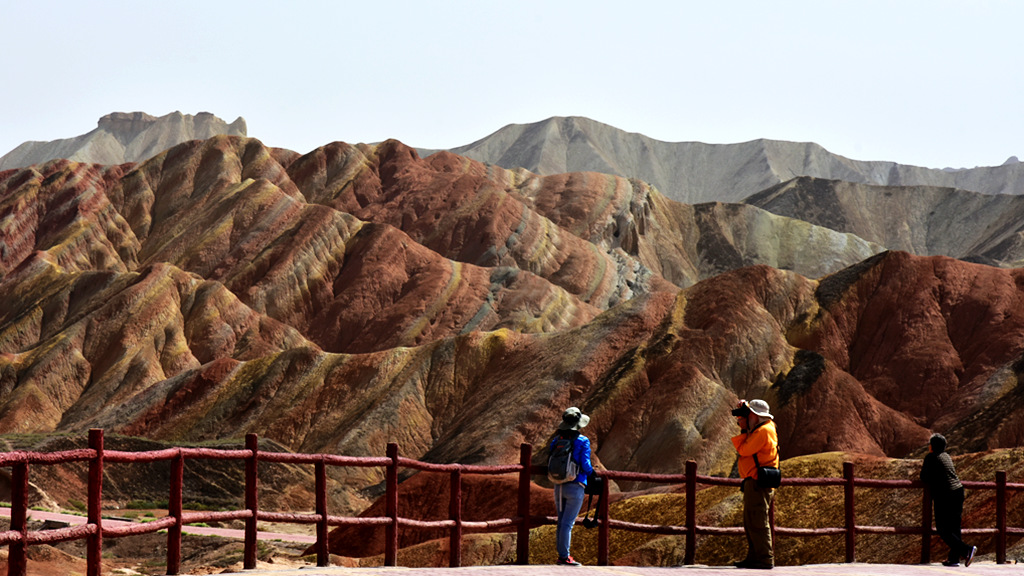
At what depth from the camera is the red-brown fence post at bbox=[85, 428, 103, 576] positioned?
11.0 metres

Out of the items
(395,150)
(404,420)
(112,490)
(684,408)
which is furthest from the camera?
(395,150)

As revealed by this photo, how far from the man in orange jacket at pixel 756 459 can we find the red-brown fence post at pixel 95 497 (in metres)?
7.61

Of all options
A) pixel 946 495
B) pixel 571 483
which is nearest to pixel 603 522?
pixel 571 483

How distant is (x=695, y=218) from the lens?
12938 cm

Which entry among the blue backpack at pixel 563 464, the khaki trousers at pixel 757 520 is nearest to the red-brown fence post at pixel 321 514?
the blue backpack at pixel 563 464

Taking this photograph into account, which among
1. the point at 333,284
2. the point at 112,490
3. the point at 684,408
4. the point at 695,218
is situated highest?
the point at 695,218

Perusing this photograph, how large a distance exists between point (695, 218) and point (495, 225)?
2891 cm

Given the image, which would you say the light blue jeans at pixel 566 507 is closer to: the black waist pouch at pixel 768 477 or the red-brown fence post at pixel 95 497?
the black waist pouch at pixel 768 477

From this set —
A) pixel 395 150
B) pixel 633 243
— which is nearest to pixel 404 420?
pixel 633 243

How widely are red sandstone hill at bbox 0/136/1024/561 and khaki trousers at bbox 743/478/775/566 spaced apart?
3974cm

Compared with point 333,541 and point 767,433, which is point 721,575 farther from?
point 333,541

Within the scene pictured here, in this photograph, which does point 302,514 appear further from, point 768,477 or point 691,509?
point 768,477

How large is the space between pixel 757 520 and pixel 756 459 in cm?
81

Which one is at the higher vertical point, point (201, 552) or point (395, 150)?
point (395, 150)
